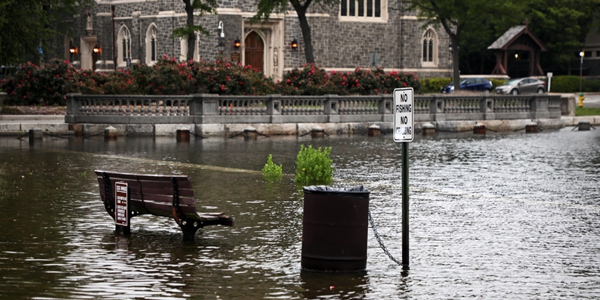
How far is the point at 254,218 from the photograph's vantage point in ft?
45.9

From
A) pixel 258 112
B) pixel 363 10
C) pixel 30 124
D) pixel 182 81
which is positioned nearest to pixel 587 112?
pixel 258 112

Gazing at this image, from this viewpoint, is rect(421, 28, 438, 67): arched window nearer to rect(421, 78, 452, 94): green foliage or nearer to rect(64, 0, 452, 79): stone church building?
rect(64, 0, 452, 79): stone church building

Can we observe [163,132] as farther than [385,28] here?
No

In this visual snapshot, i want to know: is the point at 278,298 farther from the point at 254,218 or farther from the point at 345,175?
the point at 345,175

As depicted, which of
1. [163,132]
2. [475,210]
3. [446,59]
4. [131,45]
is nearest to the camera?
[475,210]

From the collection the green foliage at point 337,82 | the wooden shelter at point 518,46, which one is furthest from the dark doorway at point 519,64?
the green foliage at point 337,82

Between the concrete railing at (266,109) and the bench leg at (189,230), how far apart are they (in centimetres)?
2116

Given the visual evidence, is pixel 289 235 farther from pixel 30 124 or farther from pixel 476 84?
pixel 476 84

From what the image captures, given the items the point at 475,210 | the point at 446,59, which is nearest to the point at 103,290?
the point at 475,210

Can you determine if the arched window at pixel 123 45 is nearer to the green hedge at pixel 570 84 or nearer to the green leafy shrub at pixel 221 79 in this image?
the green leafy shrub at pixel 221 79

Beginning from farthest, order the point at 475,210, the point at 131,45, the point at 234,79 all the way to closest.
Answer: the point at 131,45
the point at 234,79
the point at 475,210

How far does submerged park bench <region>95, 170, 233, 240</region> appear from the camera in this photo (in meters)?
11.7

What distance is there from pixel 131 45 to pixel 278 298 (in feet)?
192

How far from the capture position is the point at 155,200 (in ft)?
39.8
